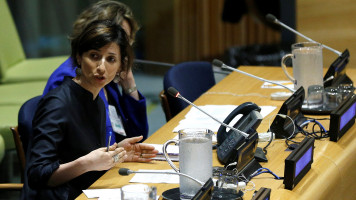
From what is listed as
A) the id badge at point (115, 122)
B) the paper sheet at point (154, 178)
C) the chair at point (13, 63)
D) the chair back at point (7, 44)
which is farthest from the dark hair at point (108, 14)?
the chair back at point (7, 44)

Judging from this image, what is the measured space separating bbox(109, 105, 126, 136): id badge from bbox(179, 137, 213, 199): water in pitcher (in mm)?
1127

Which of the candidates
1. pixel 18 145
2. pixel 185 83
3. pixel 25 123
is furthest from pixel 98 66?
pixel 185 83

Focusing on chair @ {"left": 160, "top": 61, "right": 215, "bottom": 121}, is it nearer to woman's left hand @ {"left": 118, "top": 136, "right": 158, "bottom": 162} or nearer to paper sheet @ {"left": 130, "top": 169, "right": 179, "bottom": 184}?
woman's left hand @ {"left": 118, "top": 136, "right": 158, "bottom": 162}

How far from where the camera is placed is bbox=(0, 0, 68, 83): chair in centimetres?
468

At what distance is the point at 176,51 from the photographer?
252 inches

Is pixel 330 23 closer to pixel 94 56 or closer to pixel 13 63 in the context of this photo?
pixel 13 63

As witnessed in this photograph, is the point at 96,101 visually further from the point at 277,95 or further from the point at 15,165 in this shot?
the point at 15,165

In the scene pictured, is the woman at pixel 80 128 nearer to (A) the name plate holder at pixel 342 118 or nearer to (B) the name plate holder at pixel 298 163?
(B) the name plate holder at pixel 298 163

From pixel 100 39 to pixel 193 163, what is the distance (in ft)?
2.39

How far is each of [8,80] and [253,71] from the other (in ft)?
5.95

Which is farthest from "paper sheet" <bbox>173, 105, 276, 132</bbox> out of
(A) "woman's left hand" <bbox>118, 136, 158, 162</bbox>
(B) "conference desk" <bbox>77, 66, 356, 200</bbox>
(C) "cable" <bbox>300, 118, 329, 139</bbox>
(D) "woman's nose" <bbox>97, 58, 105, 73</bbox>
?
(D) "woman's nose" <bbox>97, 58, 105, 73</bbox>

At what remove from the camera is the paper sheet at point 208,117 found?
2.85 meters

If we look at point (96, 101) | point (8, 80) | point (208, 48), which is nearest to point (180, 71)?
point (96, 101)

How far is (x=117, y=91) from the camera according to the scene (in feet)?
10.5
